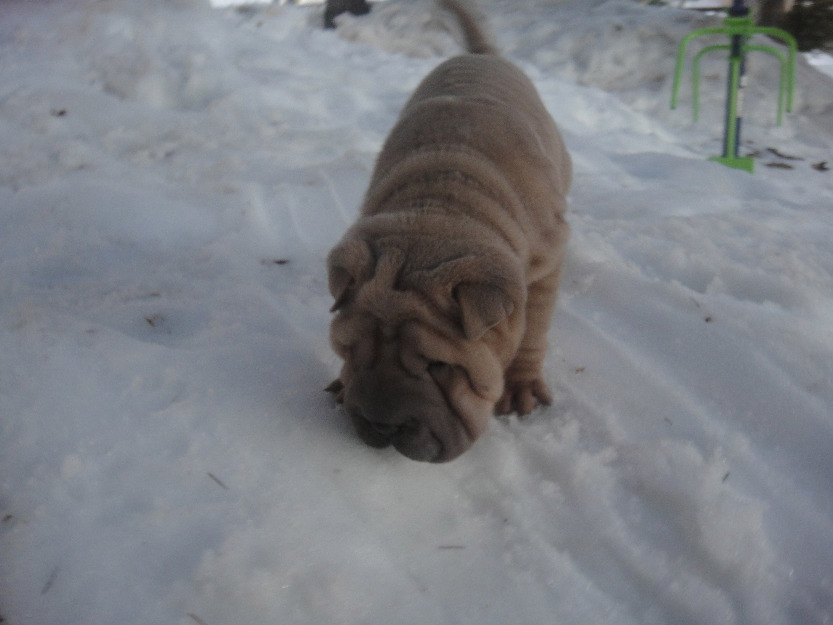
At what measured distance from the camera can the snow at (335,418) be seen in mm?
1567

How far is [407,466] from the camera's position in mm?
1998

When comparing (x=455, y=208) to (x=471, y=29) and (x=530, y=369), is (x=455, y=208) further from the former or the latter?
(x=471, y=29)

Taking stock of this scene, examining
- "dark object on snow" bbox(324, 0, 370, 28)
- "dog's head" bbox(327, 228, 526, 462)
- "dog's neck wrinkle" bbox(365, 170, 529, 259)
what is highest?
"dog's neck wrinkle" bbox(365, 170, 529, 259)

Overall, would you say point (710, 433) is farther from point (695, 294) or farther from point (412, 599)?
point (412, 599)

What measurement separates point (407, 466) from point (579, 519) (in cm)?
55

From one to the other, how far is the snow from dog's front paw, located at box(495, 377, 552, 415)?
0.20ft

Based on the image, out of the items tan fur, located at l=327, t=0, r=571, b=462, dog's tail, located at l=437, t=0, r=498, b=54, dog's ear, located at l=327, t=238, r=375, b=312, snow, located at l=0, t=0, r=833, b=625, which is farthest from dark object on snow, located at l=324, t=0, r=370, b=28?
dog's ear, located at l=327, t=238, r=375, b=312

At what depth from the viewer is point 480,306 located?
1.77 meters

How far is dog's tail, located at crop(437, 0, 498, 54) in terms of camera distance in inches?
177

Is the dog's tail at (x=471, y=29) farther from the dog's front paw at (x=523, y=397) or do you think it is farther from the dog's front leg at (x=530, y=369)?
the dog's front paw at (x=523, y=397)

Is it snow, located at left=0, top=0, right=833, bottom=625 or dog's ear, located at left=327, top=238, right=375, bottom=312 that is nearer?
snow, located at left=0, top=0, right=833, bottom=625

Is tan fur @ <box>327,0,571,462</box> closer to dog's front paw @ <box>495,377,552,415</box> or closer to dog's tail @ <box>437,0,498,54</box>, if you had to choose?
dog's front paw @ <box>495,377,552,415</box>

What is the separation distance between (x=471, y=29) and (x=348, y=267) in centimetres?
335

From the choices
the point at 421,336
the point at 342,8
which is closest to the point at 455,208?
the point at 421,336
